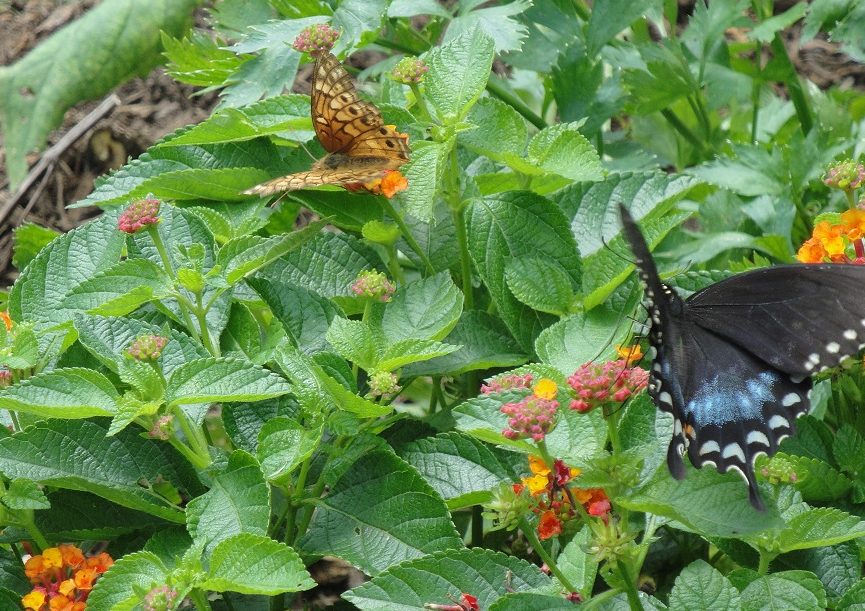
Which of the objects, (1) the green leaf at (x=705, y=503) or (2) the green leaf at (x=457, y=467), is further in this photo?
(2) the green leaf at (x=457, y=467)

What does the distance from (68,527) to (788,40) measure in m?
3.41

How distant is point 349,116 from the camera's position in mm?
2275

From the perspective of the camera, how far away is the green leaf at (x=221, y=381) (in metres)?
1.83

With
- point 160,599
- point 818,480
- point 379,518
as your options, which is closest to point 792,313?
point 818,480

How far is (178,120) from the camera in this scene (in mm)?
3822

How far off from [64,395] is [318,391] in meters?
0.42

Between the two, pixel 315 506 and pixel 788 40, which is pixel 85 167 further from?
pixel 788 40

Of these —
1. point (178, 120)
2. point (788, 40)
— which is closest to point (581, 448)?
point (178, 120)

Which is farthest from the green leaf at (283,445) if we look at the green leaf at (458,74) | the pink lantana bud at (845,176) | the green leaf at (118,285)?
the pink lantana bud at (845,176)

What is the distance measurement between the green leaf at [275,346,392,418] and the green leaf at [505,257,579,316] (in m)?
0.42

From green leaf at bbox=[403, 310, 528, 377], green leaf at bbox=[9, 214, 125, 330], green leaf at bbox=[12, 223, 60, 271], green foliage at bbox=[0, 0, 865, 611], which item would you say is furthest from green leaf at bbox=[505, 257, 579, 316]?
green leaf at bbox=[12, 223, 60, 271]

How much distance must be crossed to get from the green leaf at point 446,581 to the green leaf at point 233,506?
21cm

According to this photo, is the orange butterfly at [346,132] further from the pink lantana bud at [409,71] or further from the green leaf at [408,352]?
the green leaf at [408,352]

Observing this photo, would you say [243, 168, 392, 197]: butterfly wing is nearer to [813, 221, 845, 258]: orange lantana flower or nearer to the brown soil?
[813, 221, 845, 258]: orange lantana flower
